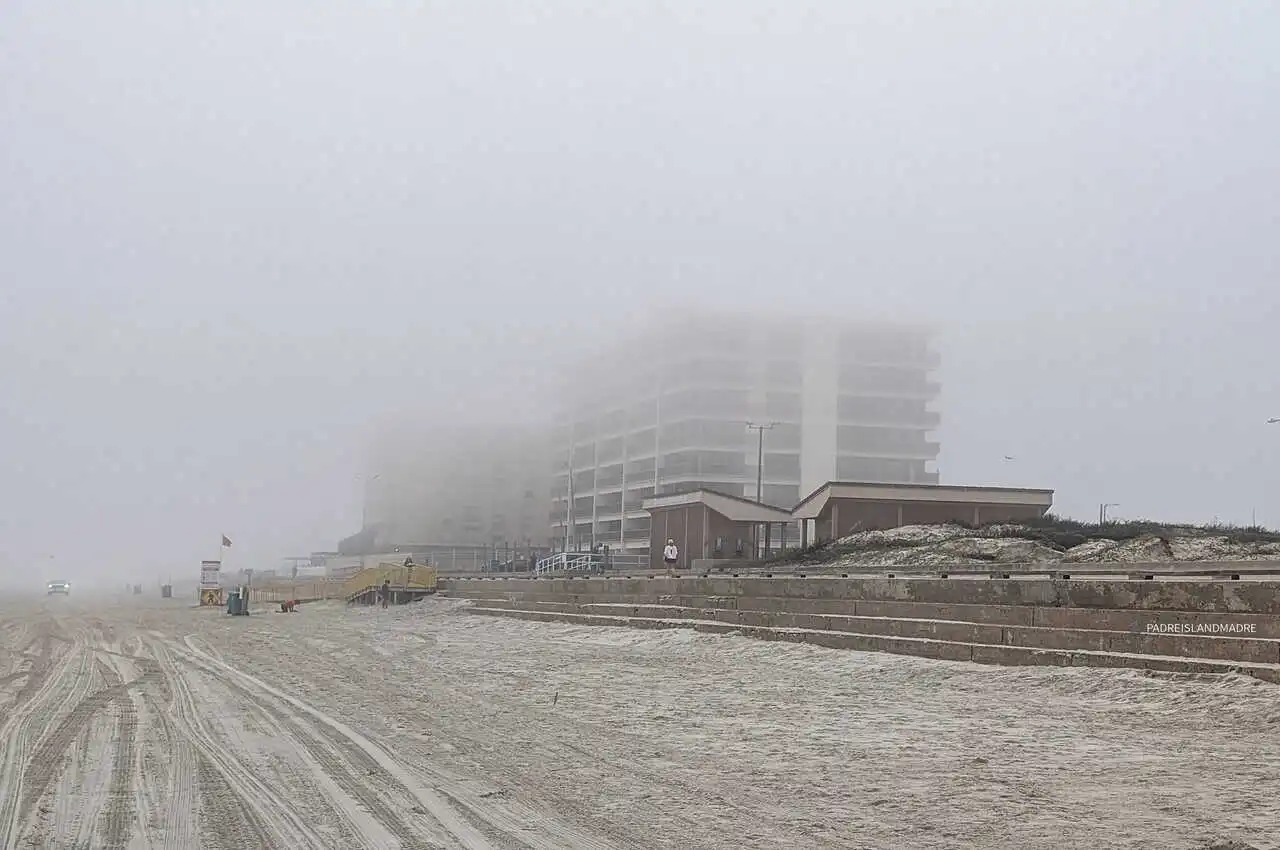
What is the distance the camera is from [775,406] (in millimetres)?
110625

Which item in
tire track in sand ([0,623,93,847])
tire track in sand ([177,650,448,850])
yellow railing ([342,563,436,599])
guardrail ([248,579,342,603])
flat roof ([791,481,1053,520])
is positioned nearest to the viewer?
tire track in sand ([177,650,448,850])

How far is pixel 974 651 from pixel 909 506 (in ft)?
106

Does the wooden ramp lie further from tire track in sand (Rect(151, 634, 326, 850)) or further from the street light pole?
tire track in sand (Rect(151, 634, 326, 850))

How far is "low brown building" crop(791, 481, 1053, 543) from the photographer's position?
50.4 m

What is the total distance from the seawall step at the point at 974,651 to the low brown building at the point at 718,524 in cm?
2312

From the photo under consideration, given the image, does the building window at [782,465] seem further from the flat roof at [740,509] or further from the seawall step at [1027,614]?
the seawall step at [1027,614]

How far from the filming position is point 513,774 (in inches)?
390

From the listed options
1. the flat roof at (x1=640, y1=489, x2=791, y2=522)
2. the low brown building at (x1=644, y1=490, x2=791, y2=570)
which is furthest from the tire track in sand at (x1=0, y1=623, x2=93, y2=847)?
the flat roof at (x1=640, y1=489, x2=791, y2=522)

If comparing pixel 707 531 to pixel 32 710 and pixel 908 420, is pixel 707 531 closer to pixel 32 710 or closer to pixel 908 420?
pixel 32 710

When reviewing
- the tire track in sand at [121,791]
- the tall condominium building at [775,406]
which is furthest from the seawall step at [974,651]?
the tall condominium building at [775,406]

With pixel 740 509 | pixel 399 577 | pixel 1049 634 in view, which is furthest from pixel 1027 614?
pixel 399 577

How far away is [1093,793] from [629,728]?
5449 millimetres

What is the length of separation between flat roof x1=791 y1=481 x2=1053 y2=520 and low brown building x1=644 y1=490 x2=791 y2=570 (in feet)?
14.6

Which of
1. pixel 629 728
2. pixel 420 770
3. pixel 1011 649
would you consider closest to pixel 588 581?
pixel 1011 649
